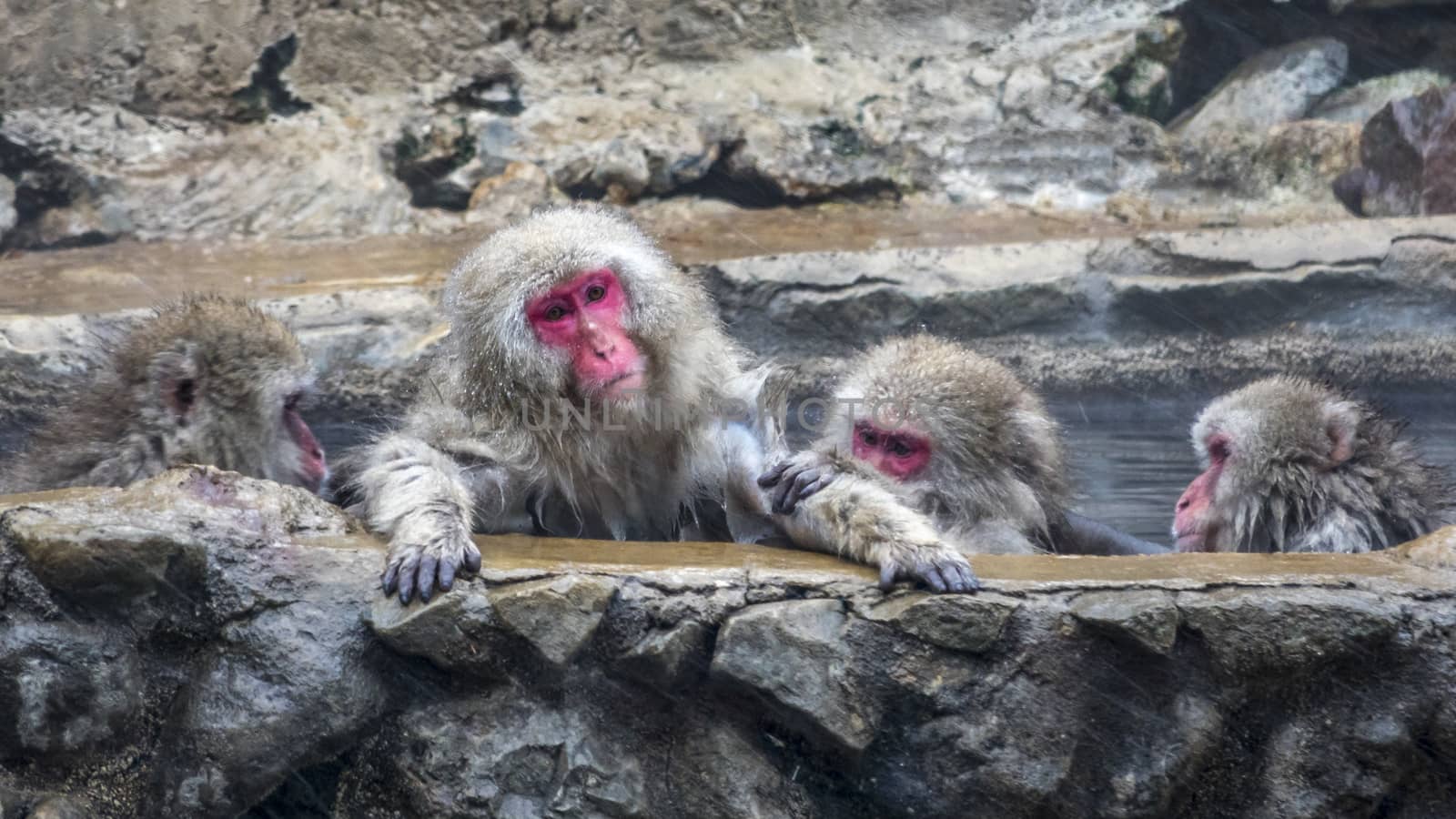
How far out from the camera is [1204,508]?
190 inches

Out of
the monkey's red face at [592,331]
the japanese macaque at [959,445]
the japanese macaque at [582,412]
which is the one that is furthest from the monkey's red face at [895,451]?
the monkey's red face at [592,331]

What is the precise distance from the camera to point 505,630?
3252 millimetres

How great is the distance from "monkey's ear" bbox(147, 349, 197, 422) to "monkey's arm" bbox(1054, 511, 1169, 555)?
2955mm

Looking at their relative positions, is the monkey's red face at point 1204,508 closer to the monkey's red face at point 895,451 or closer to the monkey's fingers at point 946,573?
Answer: the monkey's red face at point 895,451

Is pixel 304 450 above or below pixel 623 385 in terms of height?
below

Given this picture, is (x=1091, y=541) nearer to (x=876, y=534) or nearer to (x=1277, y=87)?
(x=876, y=534)

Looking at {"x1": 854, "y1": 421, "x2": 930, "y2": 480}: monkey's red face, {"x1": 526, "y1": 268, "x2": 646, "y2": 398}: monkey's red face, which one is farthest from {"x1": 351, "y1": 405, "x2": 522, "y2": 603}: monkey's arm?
{"x1": 854, "y1": 421, "x2": 930, "y2": 480}: monkey's red face

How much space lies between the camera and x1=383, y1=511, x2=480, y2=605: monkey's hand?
10.9ft

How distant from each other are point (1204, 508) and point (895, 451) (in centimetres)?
108

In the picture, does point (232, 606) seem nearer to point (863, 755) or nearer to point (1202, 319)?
point (863, 755)

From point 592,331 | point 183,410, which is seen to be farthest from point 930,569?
point 183,410

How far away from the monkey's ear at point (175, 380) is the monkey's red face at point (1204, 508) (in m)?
3.29

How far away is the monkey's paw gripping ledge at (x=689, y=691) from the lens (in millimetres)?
3268

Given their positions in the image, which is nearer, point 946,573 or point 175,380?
point 946,573
